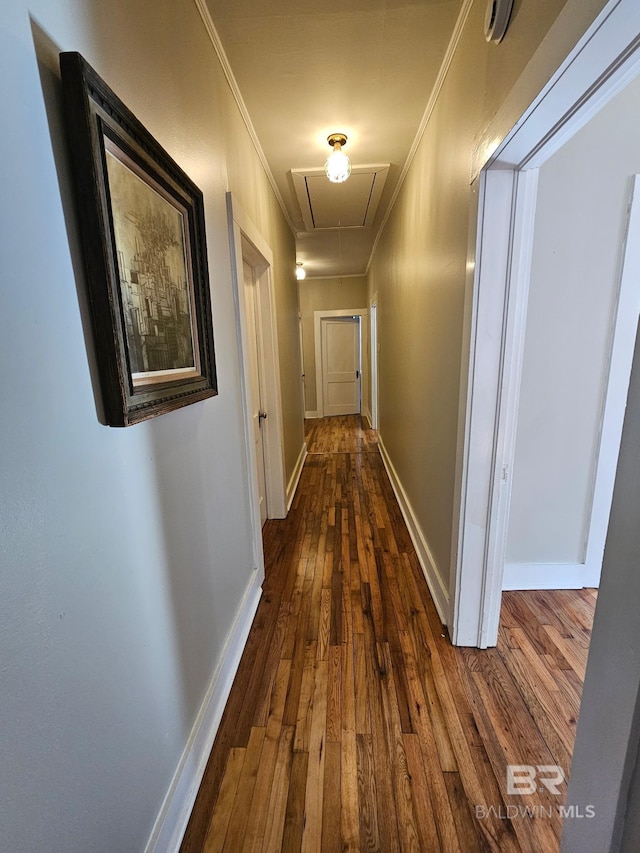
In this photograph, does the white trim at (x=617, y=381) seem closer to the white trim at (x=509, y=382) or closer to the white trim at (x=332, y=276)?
the white trim at (x=509, y=382)

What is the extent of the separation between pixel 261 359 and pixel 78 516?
208cm

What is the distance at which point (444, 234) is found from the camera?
5.54 feet

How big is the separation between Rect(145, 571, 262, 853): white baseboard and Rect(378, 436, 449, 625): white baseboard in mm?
971

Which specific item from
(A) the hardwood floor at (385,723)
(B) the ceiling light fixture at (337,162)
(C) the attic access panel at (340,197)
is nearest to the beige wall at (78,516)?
(A) the hardwood floor at (385,723)

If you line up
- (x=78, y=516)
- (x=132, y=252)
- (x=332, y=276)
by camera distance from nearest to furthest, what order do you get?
(x=78, y=516) < (x=132, y=252) < (x=332, y=276)

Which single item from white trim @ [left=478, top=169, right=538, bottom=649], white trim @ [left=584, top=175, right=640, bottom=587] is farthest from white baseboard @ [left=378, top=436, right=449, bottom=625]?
white trim @ [left=584, top=175, right=640, bottom=587]

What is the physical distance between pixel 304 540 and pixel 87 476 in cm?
203

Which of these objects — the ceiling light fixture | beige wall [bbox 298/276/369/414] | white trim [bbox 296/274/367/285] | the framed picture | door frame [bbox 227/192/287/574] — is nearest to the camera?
the framed picture

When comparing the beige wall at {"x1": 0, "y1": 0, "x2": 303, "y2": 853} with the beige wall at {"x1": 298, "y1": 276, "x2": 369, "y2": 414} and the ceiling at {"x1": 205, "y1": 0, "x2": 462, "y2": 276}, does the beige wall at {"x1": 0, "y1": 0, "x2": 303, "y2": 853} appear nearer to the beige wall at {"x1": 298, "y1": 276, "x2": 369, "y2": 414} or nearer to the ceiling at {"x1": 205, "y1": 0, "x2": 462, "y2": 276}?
the ceiling at {"x1": 205, "y1": 0, "x2": 462, "y2": 276}

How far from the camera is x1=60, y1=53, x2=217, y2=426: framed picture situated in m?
0.68

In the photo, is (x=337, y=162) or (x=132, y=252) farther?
(x=337, y=162)

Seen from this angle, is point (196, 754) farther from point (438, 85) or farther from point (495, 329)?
point (438, 85)

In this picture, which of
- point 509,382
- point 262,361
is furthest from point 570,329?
point 262,361

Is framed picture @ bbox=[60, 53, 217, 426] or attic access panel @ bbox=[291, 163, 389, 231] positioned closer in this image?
framed picture @ bbox=[60, 53, 217, 426]
